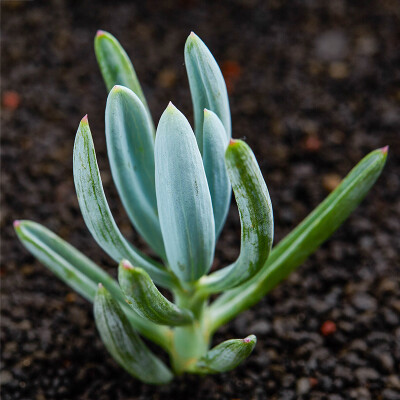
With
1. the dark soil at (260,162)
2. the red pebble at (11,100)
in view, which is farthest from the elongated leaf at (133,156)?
the red pebble at (11,100)

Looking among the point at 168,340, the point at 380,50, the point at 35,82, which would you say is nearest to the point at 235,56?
the point at 380,50

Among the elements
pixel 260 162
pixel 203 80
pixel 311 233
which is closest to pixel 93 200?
pixel 203 80

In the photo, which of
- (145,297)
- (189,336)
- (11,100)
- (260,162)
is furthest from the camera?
(11,100)

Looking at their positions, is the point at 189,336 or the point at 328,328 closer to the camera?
the point at 189,336

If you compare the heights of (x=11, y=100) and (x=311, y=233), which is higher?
(x=11, y=100)

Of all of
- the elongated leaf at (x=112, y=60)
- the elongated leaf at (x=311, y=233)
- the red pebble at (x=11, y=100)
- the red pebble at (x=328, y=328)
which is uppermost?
the elongated leaf at (x=112, y=60)

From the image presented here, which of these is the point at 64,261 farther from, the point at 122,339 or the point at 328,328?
the point at 328,328

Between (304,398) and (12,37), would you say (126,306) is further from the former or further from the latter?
(12,37)

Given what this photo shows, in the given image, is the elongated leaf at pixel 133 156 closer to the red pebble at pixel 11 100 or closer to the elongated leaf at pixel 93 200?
the elongated leaf at pixel 93 200
